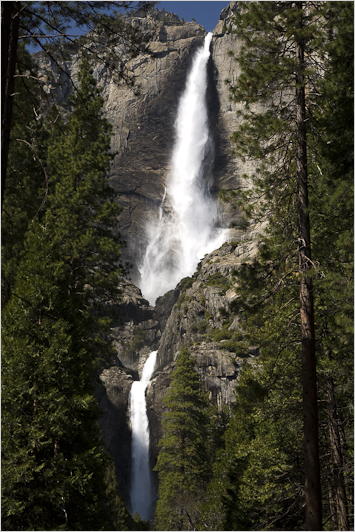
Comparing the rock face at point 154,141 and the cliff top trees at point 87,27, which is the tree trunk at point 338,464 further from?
the rock face at point 154,141

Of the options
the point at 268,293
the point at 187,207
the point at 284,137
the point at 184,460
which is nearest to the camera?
the point at 284,137

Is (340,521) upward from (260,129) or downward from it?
downward

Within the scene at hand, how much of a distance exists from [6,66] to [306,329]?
17.7 feet

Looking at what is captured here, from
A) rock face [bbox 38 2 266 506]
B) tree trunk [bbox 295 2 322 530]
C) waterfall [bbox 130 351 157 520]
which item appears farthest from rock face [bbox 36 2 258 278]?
tree trunk [bbox 295 2 322 530]

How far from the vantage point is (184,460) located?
20.4 m

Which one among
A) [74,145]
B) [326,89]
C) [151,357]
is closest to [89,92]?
[74,145]

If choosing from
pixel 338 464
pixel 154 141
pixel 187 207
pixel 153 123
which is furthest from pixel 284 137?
pixel 153 123

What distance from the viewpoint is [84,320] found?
434 inches

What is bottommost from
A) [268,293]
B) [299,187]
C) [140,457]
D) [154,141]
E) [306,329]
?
[140,457]

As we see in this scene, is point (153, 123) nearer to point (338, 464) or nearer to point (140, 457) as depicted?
point (140, 457)

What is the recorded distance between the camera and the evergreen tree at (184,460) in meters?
19.4

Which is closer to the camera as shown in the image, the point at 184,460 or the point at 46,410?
the point at 46,410

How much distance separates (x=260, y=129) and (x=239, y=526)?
11.3 m

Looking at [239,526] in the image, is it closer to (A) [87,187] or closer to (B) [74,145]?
(A) [87,187]
